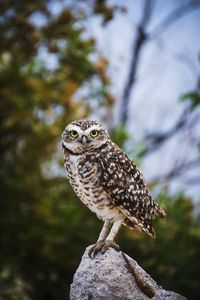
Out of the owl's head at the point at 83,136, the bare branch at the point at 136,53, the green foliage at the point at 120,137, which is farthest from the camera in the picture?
the bare branch at the point at 136,53

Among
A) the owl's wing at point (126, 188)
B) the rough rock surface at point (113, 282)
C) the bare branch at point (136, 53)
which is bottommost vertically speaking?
the rough rock surface at point (113, 282)

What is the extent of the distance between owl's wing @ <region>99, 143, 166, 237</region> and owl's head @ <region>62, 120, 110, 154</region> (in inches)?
6.7

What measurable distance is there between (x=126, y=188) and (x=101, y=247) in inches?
18.9

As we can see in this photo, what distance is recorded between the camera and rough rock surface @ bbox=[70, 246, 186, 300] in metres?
5.29

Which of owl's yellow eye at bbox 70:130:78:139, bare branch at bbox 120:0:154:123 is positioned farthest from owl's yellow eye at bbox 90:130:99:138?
bare branch at bbox 120:0:154:123

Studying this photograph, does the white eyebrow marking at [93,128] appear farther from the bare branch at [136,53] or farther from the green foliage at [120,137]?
the bare branch at [136,53]

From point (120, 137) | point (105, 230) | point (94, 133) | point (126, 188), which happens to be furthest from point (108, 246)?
point (120, 137)

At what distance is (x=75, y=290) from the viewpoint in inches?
210

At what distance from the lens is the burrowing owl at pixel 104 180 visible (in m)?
5.32

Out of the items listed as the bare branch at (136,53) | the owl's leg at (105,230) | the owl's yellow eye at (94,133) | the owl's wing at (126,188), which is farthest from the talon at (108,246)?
the bare branch at (136,53)

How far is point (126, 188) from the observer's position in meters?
5.61

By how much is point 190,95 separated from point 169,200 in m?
3.11

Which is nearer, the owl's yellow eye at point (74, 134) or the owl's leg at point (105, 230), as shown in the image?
the owl's yellow eye at point (74, 134)

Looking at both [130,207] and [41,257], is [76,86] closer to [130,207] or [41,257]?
[41,257]
